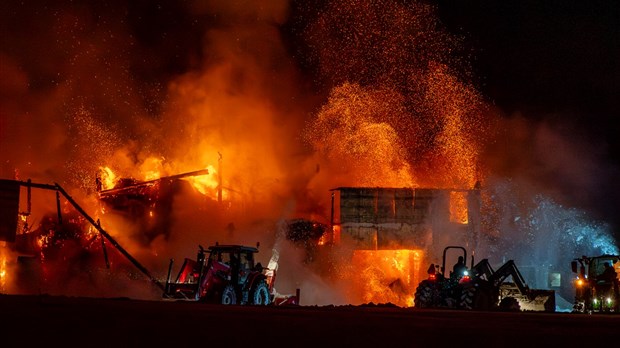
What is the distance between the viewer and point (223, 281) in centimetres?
1942

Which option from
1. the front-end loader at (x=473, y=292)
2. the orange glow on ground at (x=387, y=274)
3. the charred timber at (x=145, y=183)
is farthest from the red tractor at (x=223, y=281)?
the charred timber at (x=145, y=183)

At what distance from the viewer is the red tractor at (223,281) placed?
1889cm

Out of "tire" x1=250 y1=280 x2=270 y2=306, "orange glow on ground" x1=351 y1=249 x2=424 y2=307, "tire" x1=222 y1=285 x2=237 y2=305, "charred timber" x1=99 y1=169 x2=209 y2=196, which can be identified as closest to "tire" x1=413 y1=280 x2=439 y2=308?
"tire" x1=250 y1=280 x2=270 y2=306

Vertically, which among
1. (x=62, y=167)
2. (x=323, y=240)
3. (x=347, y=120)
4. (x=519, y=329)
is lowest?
(x=519, y=329)

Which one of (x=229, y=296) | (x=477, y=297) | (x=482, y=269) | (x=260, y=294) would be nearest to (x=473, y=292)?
(x=477, y=297)

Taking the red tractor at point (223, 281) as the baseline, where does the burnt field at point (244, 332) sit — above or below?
below

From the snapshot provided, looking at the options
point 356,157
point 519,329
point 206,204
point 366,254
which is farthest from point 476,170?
point 519,329

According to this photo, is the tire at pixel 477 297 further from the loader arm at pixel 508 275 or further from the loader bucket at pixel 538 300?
the loader bucket at pixel 538 300

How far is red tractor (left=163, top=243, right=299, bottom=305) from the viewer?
62.0 feet

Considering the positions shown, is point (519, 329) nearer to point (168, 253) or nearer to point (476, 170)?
point (168, 253)

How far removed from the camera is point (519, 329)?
938 centimetres

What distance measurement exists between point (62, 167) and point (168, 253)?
11.6 meters

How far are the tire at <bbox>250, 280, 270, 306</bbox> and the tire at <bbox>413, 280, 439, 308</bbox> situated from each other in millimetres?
4557

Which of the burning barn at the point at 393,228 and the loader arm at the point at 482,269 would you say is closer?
the loader arm at the point at 482,269
